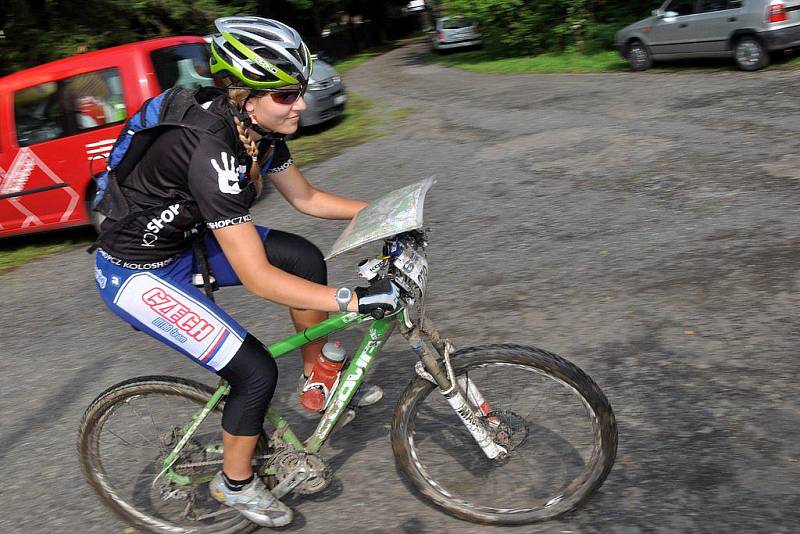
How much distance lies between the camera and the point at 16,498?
4.05m

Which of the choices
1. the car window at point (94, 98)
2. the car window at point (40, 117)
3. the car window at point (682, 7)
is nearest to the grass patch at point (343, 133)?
the car window at point (94, 98)

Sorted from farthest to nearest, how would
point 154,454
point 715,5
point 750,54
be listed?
point 715,5, point 750,54, point 154,454

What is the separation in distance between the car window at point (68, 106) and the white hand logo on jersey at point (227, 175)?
19.8 feet

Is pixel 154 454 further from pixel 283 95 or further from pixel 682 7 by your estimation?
pixel 682 7

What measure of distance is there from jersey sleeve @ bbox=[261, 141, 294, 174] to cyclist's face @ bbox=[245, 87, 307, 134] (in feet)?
1.38

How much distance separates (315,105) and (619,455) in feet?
34.8

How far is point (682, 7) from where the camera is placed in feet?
47.6

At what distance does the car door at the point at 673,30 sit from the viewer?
14.3 m

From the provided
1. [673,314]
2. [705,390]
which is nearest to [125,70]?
[673,314]

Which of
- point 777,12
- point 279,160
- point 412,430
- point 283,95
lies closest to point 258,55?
point 283,95

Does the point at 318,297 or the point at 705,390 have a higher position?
the point at 318,297

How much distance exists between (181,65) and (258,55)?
20.8 feet

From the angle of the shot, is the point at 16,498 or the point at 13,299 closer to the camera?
the point at 16,498

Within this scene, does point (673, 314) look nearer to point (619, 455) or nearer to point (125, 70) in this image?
point (619, 455)
